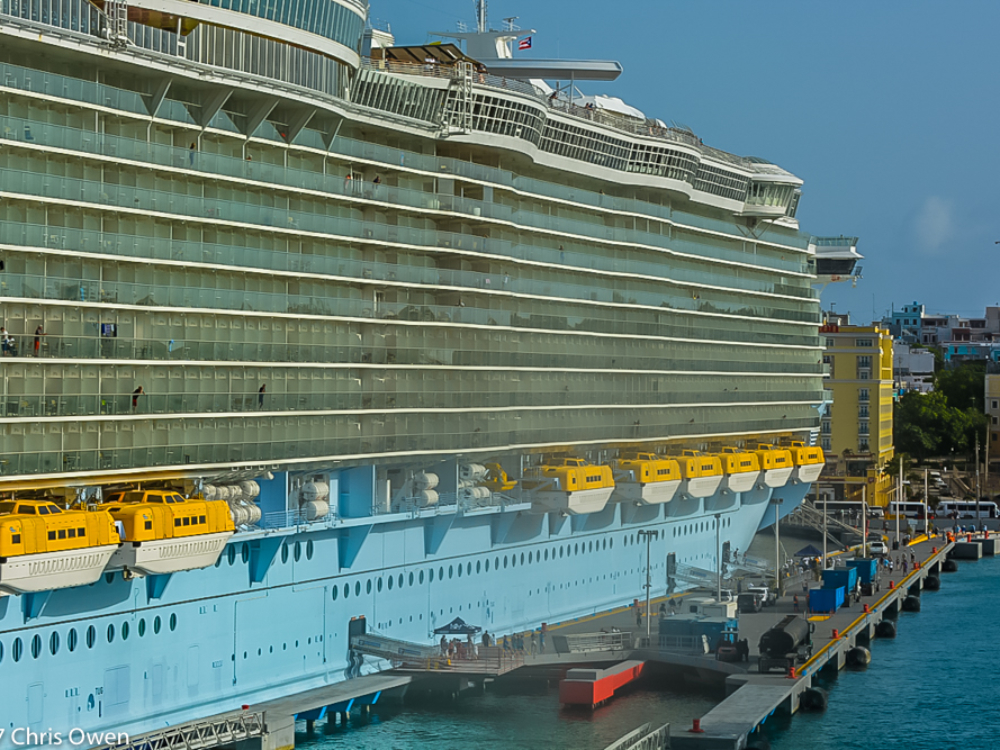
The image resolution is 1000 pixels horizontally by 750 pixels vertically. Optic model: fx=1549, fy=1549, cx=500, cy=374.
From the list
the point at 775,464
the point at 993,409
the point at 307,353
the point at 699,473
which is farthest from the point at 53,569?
the point at 993,409

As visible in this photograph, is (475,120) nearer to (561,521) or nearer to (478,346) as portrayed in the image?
(478,346)

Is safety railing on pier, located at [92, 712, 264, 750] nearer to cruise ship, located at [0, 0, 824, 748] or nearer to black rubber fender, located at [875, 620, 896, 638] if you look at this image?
cruise ship, located at [0, 0, 824, 748]

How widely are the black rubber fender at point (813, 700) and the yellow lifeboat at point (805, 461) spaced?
36.8 m

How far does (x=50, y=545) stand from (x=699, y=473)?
48261mm

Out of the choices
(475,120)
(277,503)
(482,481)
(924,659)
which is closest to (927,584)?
(924,659)

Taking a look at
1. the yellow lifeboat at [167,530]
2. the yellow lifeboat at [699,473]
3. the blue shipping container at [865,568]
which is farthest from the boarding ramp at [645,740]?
the blue shipping container at [865,568]

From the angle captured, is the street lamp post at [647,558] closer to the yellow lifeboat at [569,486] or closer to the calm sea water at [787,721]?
the yellow lifeboat at [569,486]

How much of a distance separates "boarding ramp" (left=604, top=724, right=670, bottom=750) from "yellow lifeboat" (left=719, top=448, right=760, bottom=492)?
36869mm

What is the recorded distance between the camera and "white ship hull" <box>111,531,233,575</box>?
48.7 metres

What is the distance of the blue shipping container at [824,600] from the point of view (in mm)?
84750

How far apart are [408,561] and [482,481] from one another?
23.9 ft

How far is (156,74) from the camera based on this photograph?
51562mm

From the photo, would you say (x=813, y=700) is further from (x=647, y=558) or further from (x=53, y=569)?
(x=53, y=569)

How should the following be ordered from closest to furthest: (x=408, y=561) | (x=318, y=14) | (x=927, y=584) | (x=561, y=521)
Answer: (x=318, y=14), (x=408, y=561), (x=561, y=521), (x=927, y=584)
